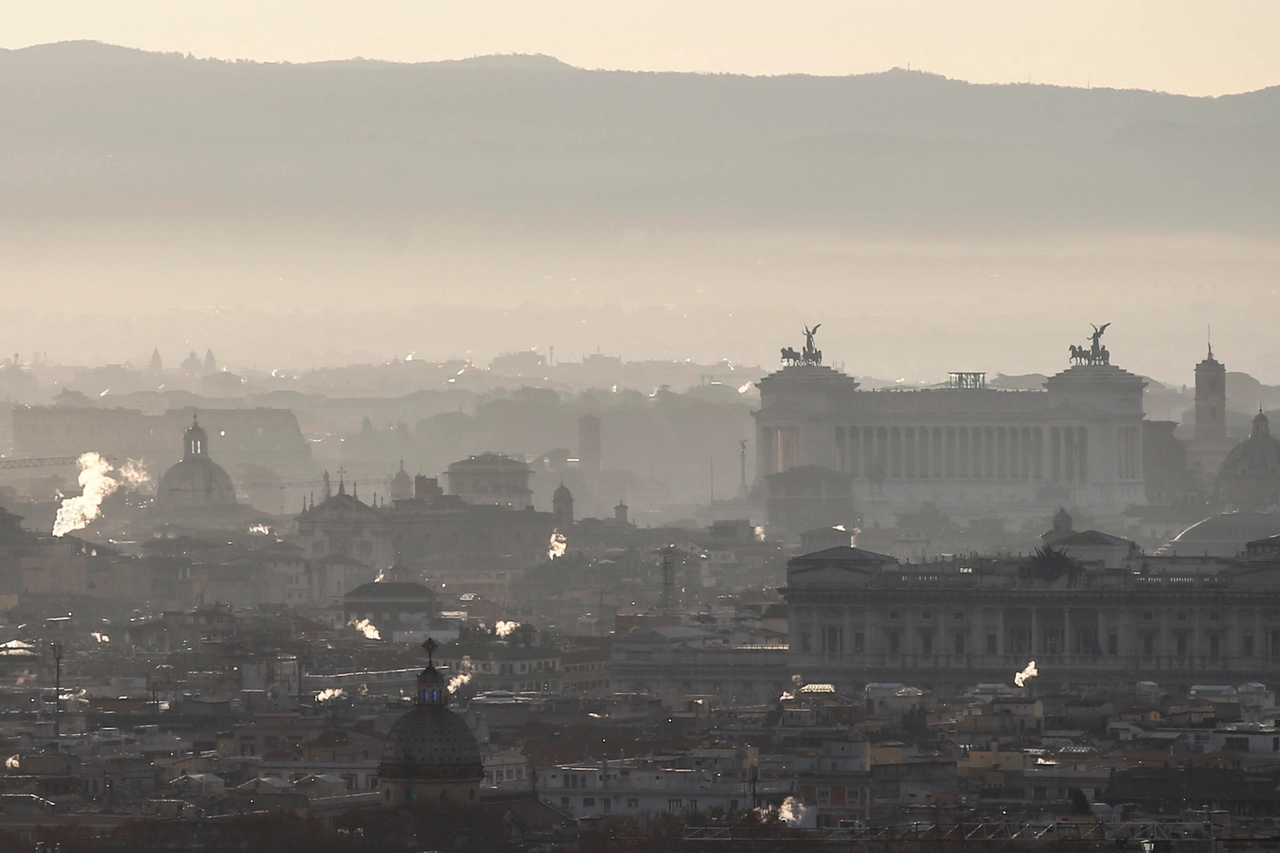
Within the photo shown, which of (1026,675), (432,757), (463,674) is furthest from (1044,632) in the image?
(432,757)

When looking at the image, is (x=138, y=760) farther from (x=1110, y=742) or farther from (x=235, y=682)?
(x=235, y=682)

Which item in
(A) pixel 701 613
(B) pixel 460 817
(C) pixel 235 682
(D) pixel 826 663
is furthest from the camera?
(A) pixel 701 613

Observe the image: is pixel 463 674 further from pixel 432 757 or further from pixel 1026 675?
pixel 432 757

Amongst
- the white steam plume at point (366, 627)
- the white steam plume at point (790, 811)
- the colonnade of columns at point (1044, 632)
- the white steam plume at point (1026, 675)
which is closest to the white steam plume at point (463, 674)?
the colonnade of columns at point (1044, 632)

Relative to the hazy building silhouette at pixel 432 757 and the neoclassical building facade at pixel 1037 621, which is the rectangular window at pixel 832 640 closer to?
the neoclassical building facade at pixel 1037 621

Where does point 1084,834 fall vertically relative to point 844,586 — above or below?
below

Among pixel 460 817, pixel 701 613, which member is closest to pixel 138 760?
pixel 460 817
